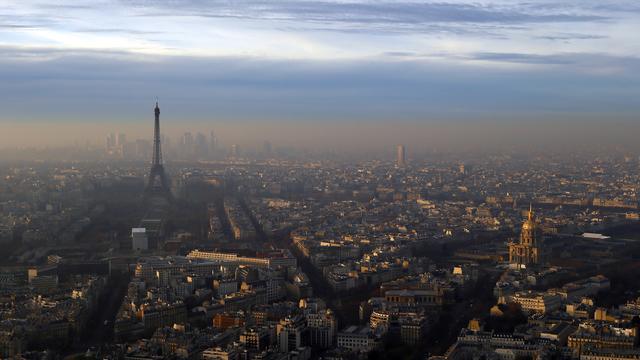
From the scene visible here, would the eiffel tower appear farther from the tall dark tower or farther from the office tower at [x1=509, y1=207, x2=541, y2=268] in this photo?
the office tower at [x1=509, y1=207, x2=541, y2=268]

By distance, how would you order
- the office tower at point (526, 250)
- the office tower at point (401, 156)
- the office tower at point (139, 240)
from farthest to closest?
the office tower at point (401, 156)
the office tower at point (139, 240)
the office tower at point (526, 250)

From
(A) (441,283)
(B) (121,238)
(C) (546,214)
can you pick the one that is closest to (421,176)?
(C) (546,214)

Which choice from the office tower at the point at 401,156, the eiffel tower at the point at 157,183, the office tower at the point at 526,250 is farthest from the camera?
the office tower at the point at 401,156

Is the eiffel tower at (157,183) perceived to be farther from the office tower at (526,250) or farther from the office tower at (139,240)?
the office tower at (526,250)

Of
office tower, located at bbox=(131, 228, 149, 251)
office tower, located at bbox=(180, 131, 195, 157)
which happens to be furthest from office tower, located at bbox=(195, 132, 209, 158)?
office tower, located at bbox=(131, 228, 149, 251)

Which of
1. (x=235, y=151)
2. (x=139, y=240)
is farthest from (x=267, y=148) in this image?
(x=139, y=240)

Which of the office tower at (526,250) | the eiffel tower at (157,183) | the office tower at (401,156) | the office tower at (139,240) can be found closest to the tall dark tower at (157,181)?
the eiffel tower at (157,183)
